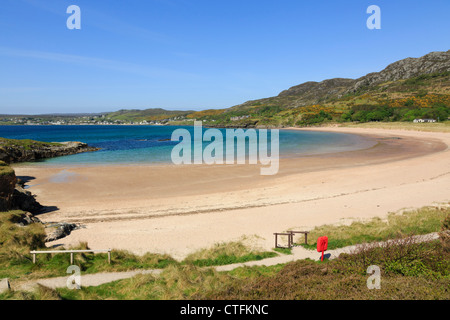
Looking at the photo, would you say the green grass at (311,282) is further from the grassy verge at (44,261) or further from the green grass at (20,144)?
the green grass at (20,144)

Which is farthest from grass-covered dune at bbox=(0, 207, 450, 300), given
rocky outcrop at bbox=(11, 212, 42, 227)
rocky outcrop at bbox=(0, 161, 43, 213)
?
rocky outcrop at bbox=(0, 161, 43, 213)

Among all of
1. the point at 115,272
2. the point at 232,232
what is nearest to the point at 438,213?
the point at 232,232

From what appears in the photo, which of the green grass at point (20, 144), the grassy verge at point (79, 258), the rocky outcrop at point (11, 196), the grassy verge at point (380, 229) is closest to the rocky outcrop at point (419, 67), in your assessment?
the green grass at point (20, 144)

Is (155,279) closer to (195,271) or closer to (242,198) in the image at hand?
(195,271)

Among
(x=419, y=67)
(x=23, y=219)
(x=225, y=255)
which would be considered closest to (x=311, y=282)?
(x=225, y=255)

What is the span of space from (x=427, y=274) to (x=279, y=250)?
5.31 m

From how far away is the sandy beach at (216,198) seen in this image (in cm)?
1404

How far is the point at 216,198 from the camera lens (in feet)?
70.5

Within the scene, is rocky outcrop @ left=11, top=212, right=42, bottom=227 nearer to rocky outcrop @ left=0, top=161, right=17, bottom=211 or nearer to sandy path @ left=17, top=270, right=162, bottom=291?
rocky outcrop @ left=0, top=161, right=17, bottom=211

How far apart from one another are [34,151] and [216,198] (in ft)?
132

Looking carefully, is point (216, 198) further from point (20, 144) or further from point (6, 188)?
point (20, 144)

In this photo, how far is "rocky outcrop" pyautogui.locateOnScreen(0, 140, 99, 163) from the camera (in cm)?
4212

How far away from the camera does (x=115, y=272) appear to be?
9352mm

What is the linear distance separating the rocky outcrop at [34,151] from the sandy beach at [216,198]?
948cm
